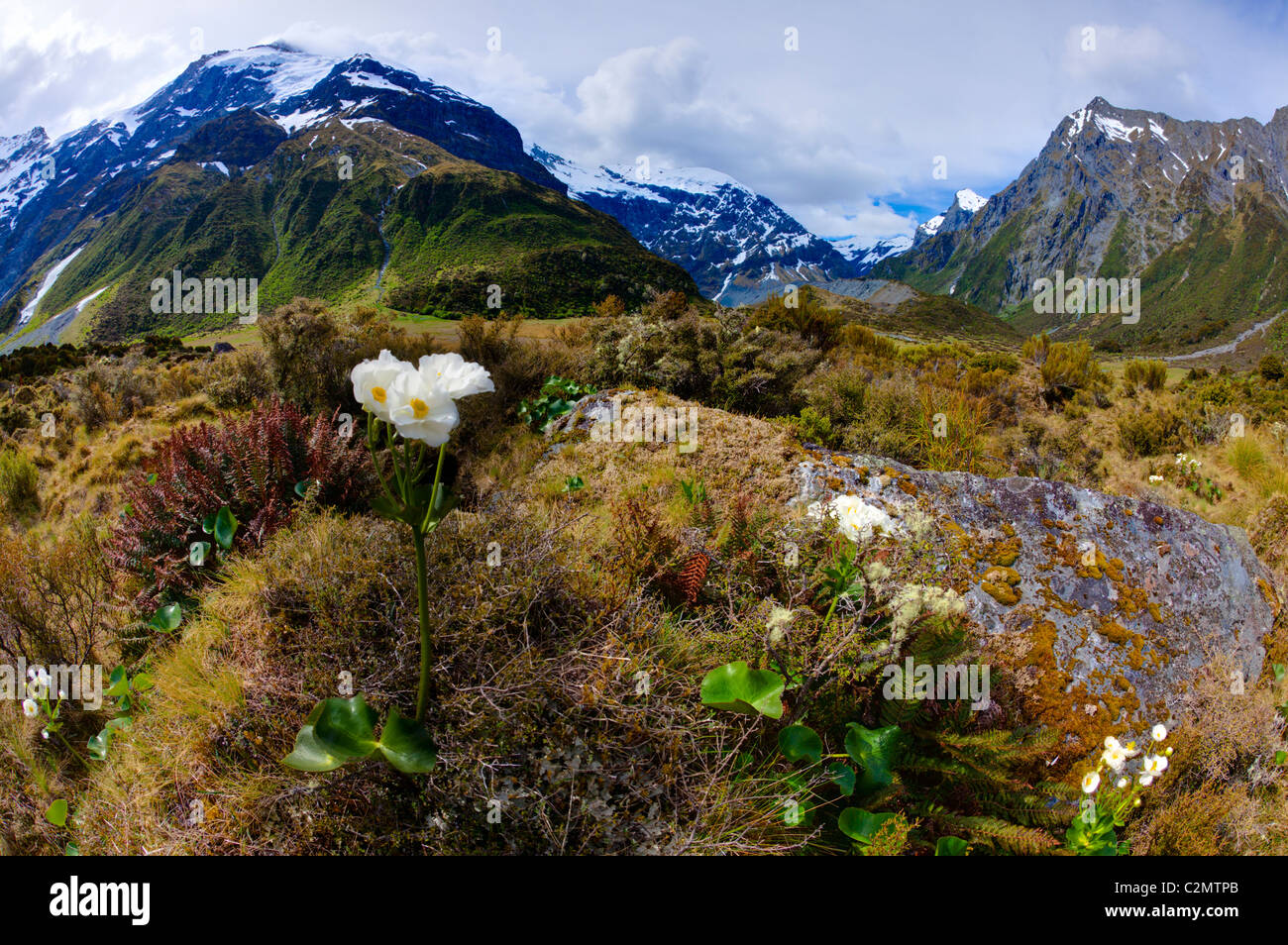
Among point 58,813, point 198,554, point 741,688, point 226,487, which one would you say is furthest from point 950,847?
point 226,487

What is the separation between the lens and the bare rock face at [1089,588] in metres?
2.57

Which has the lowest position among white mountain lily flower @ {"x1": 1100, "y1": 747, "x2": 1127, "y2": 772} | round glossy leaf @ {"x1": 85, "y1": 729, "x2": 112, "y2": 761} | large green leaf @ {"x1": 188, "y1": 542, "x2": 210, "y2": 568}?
white mountain lily flower @ {"x1": 1100, "y1": 747, "x2": 1127, "y2": 772}

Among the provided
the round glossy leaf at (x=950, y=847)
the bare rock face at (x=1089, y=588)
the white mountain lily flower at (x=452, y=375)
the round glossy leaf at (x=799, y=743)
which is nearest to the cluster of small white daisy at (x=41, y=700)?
the white mountain lily flower at (x=452, y=375)

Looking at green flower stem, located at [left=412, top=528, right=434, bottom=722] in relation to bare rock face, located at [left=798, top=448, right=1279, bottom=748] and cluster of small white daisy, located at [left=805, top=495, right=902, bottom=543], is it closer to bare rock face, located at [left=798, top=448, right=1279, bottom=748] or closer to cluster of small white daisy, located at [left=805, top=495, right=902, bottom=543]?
cluster of small white daisy, located at [left=805, top=495, right=902, bottom=543]

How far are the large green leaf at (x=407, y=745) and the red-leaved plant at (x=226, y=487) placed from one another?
2024 mm

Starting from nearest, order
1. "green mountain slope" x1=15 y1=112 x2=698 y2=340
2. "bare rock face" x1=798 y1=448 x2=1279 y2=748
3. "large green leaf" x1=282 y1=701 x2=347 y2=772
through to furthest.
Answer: "large green leaf" x1=282 y1=701 x2=347 y2=772
"bare rock face" x1=798 y1=448 x2=1279 y2=748
"green mountain slope" x1=15 y1=112 x2=698 y2=340

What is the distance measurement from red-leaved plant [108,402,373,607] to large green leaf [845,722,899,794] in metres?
3.05

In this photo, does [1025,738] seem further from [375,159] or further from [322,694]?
[375,159]

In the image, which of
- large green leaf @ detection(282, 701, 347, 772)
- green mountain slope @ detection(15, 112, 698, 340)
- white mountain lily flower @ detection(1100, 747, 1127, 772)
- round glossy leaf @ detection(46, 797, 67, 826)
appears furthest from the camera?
green mountain slope @ detection(15, 112, 698, 340)

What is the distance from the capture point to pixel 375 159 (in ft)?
393

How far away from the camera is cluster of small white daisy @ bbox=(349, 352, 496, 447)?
4.46 ft

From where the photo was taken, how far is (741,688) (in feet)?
6.19

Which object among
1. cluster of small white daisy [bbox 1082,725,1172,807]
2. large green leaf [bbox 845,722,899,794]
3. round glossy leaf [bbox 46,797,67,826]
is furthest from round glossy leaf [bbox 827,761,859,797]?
round glossy leaf [bbox 46,797,67,826]
